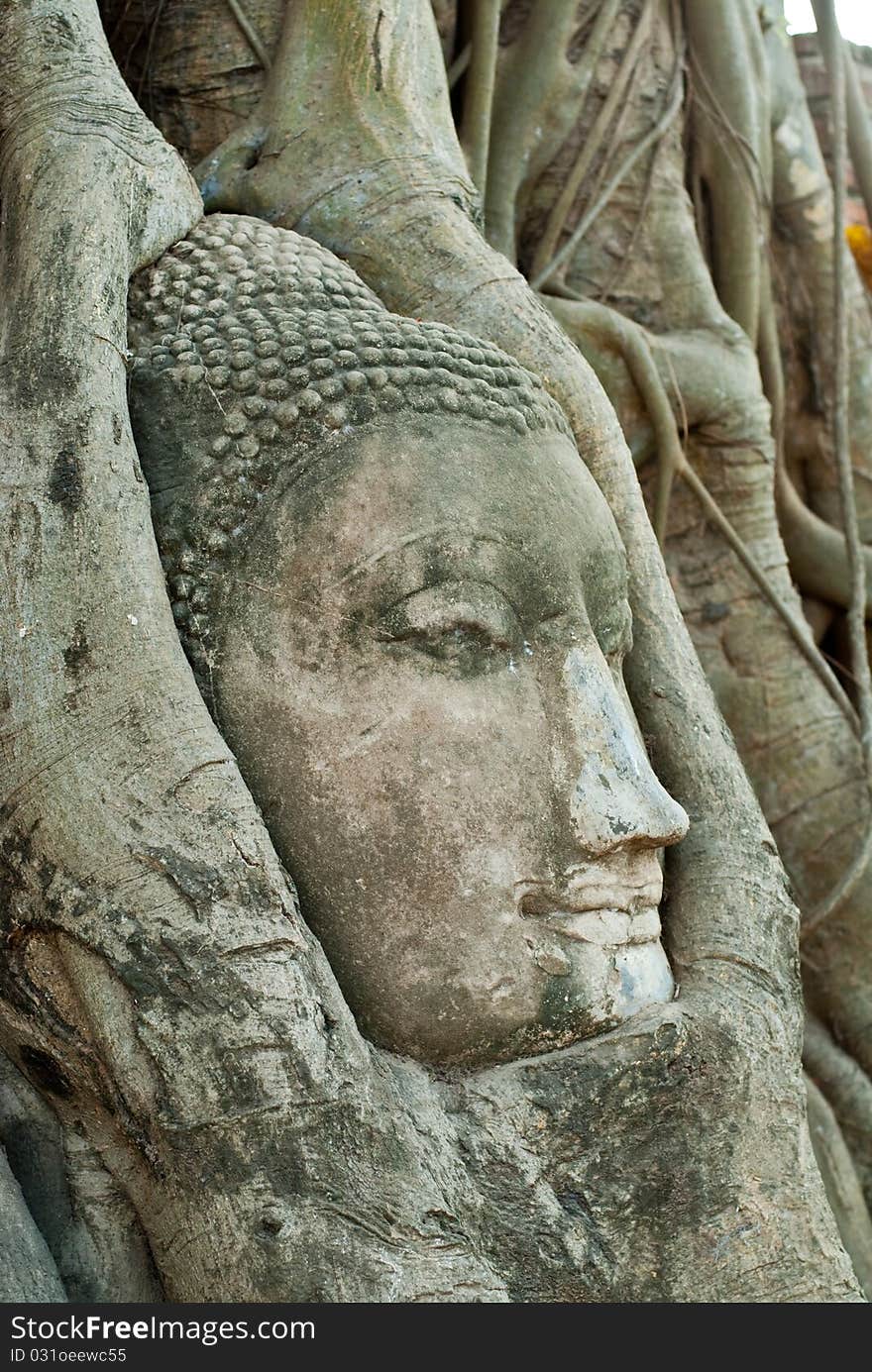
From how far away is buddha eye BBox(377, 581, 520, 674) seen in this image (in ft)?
5.87

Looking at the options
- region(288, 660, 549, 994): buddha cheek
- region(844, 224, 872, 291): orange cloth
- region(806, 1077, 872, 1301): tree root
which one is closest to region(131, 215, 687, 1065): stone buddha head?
region(288, 660, 549, 994): buddha cheek

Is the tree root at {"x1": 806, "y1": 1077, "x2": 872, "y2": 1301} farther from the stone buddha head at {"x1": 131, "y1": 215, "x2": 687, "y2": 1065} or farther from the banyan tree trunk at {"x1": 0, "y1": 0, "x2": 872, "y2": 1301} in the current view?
the stone buddha head at {"x1": 131, "y1": 215, "x2": 687, "y2": 1065}

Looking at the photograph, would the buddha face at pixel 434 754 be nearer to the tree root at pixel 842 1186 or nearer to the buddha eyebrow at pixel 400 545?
the buddha eyebrow at pixel 400 545

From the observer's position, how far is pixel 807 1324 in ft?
5.98

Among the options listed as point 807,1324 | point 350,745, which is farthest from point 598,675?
point 807,1324

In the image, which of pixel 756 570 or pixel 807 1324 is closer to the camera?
pixel 807 1324

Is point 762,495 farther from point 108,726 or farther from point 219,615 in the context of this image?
point 108,726

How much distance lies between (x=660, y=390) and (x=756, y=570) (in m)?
0.42

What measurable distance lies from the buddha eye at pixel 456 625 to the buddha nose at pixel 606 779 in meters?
0.10

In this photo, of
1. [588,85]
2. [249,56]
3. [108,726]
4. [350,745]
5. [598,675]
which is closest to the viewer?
[108,726]

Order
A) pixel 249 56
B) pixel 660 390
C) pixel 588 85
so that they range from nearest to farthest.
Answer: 1. pixel 249 56
2. pixel 660 390
3. pixel 588 85

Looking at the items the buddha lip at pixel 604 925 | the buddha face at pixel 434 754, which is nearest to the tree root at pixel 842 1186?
the buddha lip at pixel 604 925

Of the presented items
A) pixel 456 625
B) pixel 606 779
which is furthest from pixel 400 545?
pixel 606 779

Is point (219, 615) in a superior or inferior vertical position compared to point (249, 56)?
inferior
